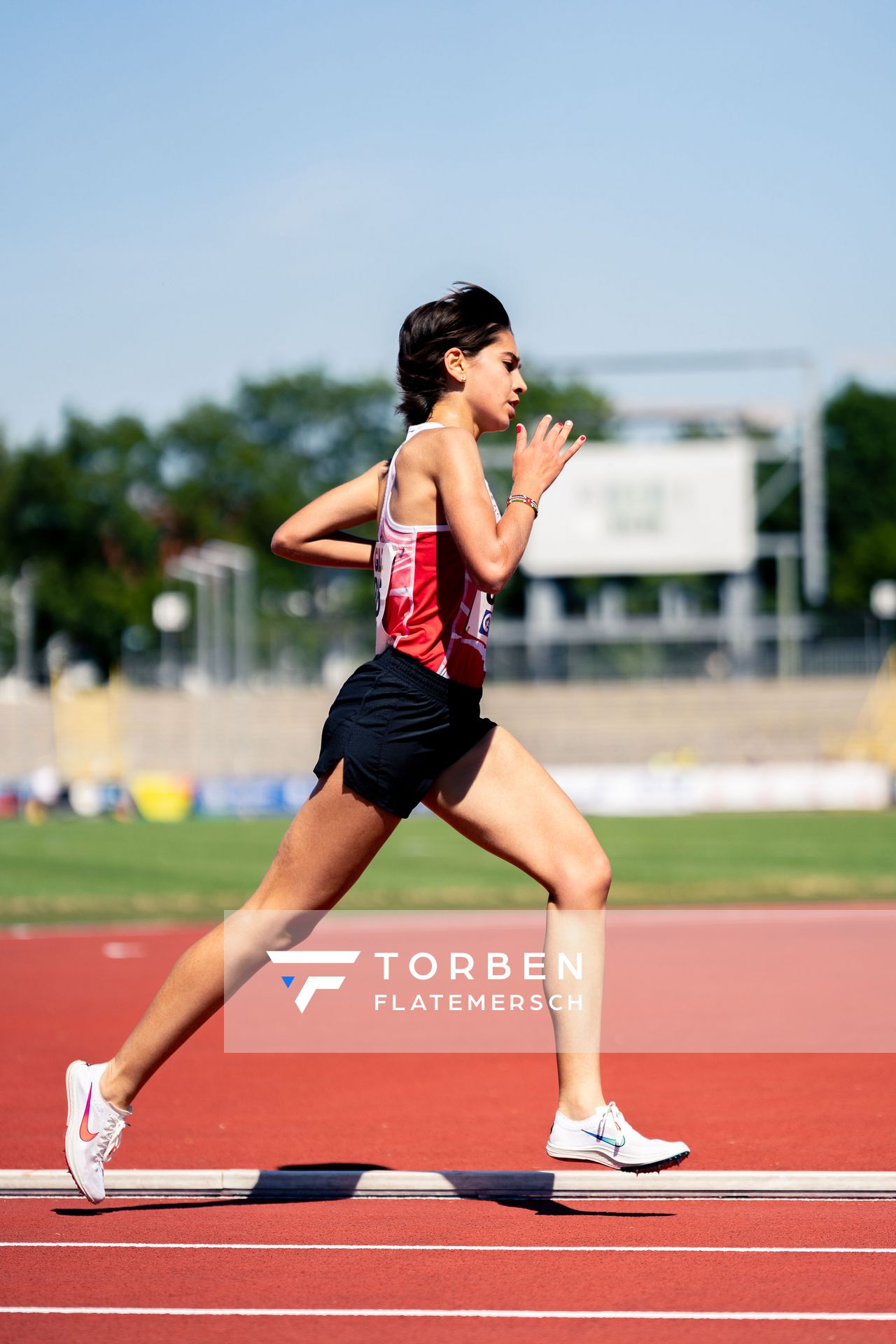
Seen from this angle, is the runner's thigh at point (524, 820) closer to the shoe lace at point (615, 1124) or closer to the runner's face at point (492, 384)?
the shoe lace at point (615, 1124)

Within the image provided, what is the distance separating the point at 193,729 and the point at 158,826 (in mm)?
15645

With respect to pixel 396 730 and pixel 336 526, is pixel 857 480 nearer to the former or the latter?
pixel 336 526

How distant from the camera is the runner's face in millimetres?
4672

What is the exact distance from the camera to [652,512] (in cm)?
4831

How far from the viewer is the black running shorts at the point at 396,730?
14.6 ft

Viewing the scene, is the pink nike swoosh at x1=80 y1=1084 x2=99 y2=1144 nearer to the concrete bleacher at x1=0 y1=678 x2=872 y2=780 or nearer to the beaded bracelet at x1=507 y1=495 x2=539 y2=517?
the beaded bracelet at x1=507 y1=495 x2=539 y2=517

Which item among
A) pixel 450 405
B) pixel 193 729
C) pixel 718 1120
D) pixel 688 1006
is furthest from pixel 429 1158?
pixel 193 729

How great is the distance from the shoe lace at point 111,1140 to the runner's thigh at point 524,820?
1.10 meters

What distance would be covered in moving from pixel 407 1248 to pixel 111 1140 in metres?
0.81

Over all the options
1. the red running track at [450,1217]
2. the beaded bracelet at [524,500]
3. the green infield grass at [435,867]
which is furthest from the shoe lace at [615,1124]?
the green infield grass at [435,867]

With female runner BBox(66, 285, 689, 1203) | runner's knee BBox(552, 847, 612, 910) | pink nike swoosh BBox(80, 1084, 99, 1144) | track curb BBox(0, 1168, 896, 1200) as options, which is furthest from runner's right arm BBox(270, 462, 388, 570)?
track curb BBox(0, 1168, 896, 1200)

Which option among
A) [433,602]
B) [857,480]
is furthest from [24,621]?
[433,602]

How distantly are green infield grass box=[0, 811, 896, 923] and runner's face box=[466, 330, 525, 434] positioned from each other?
35.4 feet

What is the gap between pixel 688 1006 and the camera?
931 centimetres
